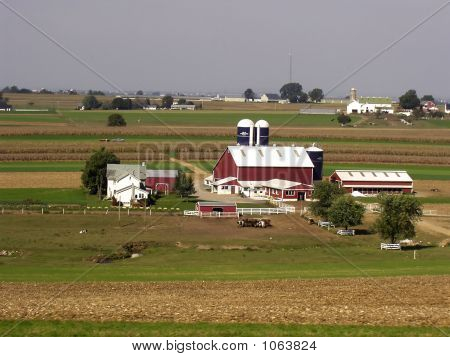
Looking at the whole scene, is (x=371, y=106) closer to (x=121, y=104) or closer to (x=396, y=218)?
(x=121, y=104)

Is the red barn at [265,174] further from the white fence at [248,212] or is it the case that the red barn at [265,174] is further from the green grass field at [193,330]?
the green grass field at [193,330]

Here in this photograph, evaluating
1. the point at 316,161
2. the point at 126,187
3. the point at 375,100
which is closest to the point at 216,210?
the point at 126,187

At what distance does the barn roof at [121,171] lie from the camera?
5138cm

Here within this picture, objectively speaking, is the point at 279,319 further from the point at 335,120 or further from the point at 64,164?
the point at 335,120

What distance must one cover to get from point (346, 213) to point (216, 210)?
26.6 ft

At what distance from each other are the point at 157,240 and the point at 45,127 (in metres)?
68.5

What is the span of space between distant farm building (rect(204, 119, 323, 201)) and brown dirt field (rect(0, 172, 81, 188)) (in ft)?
30.9

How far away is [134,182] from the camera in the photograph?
5031 centimetres

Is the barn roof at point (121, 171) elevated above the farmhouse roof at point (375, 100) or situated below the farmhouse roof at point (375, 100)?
below

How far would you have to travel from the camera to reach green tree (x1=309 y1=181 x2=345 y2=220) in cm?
4455

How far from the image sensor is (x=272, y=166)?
55.8 meters

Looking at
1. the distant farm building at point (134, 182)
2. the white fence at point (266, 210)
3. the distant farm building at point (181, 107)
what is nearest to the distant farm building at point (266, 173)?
the distant farm building at point (134, 182)

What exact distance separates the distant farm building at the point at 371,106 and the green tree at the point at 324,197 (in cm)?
10883

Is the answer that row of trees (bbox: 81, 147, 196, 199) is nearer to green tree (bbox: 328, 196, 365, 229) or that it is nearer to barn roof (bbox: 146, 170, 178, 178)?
barn roof (bbox: 146, 170, 178, 178)
